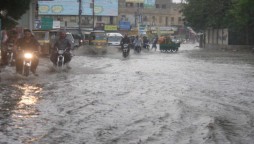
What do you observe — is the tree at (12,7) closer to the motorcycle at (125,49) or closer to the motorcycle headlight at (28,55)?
the motorcycle headlight at (28,55)

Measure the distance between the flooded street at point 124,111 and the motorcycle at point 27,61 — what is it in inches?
18.5

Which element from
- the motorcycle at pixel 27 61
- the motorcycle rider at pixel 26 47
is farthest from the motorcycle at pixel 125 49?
the motorcycle at pixel 27 61

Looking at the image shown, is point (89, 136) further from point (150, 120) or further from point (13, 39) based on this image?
point (13, 39)

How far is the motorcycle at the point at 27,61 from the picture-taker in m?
17.8

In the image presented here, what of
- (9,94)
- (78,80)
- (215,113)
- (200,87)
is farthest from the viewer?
(78,80)

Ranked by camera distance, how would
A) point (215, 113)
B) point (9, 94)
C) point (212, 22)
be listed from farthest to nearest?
point (212, 22) → point (9, 94) → point (215, 113)

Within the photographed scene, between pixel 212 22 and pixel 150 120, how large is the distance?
5971 cm

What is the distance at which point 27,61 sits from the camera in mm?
17828

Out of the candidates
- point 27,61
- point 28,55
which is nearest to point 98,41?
point 28,55

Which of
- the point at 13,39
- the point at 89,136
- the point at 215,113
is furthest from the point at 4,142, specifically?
the point at 13,39

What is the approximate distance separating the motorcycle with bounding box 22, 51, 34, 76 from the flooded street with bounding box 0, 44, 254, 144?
0.47 m

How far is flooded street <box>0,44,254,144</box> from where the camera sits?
26.0 ft

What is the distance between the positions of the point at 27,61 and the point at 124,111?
8.21m

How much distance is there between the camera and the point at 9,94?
12.8 metres
